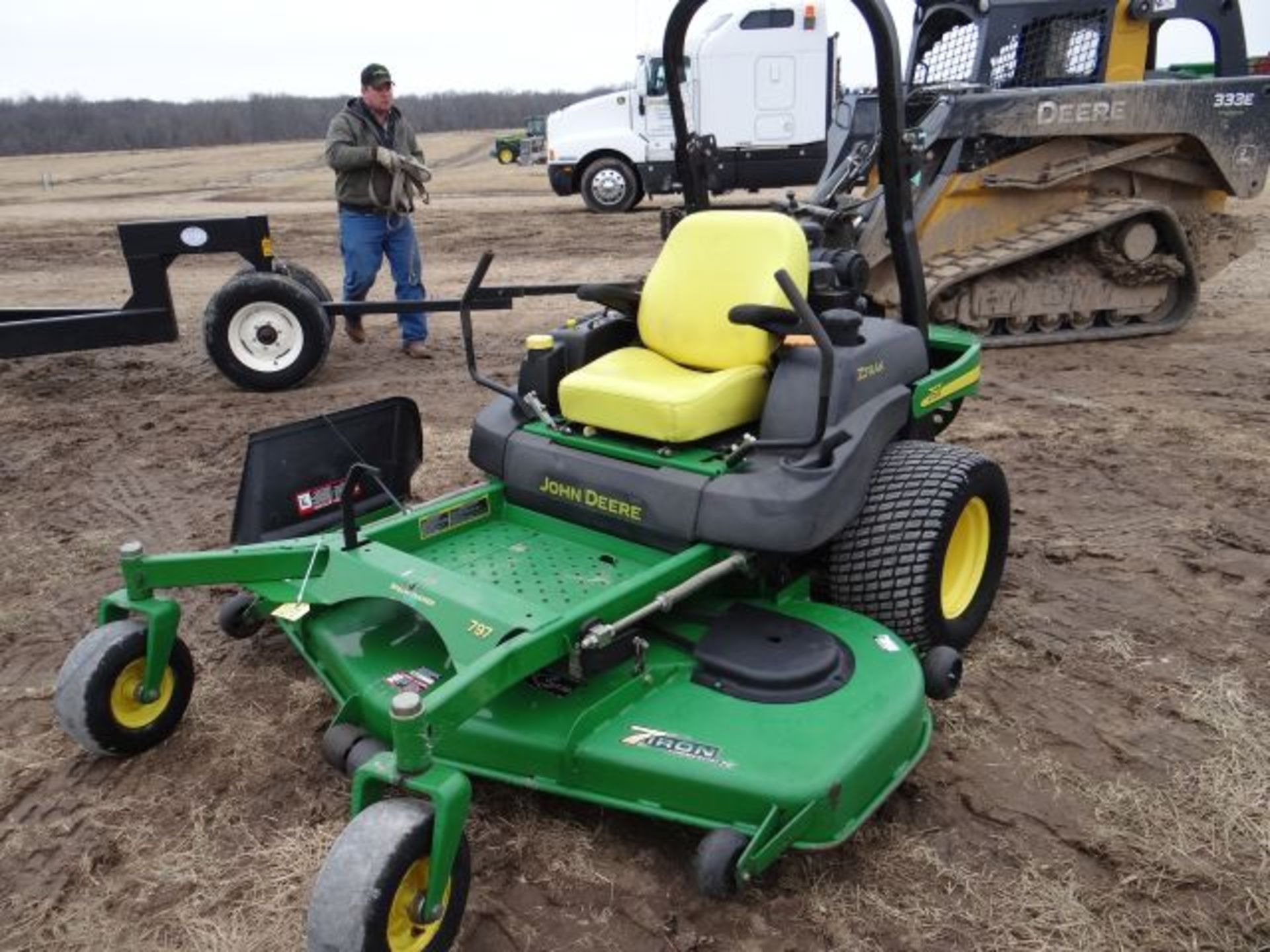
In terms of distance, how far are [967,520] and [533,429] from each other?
1.45 meters

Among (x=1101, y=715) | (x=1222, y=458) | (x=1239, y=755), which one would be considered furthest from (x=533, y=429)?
(x=1222, y=458)

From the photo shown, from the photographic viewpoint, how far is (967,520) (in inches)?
140

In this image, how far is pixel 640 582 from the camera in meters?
2.70

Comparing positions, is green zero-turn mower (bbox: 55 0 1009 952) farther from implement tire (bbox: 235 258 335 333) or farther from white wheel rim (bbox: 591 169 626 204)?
white wheel rim (bbox: 591 169 626 204)

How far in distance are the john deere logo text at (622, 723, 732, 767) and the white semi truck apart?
39.1ft

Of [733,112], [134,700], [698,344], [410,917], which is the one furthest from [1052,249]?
[733,112]

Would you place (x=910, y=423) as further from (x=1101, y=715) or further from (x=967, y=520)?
(x=1101, y=715)

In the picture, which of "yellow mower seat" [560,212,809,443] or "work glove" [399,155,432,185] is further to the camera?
"work glove" [399,155,432,185]

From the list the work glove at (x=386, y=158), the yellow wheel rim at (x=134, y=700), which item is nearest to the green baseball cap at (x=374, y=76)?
the work glove at (x=386, y=158)

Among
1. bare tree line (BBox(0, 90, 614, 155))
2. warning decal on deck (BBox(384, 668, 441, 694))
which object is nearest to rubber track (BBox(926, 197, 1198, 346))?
warning decal on deck (BBox(384, 668, 441, 694))

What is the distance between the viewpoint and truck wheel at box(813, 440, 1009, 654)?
3.18 m

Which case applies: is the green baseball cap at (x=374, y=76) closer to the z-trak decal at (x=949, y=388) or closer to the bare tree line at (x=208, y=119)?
the z-trak decal at (x=949, y=388)

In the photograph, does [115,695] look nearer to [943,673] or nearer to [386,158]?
[943,673]

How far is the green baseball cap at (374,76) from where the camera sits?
22.3 ft
